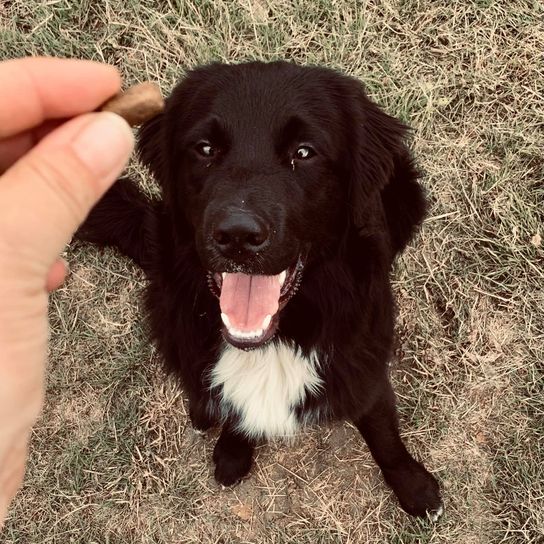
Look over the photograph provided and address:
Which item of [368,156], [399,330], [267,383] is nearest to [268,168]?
[368,156]

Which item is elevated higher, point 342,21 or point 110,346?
point 342,21

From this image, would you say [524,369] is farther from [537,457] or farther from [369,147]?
[369,147]

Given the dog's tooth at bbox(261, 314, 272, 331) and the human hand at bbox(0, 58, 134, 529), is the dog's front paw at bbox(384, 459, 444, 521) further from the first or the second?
the human hand at bbox(0, 58, 134, 529)

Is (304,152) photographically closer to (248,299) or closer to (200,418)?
(248,299)

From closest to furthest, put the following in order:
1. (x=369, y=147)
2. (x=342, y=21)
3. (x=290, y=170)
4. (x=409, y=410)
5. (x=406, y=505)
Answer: (x=290, y=170) → (x=369, y=147) → (x=406, y=505) → (x=409, y=410) → (x=342, y=21)

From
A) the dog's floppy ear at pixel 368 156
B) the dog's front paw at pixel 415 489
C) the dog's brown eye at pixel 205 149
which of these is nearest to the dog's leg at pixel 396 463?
the dog's front paw at pixel 415 489

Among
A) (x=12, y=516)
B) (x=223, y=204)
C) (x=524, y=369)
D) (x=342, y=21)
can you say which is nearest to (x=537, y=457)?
(x=524, y=369)
